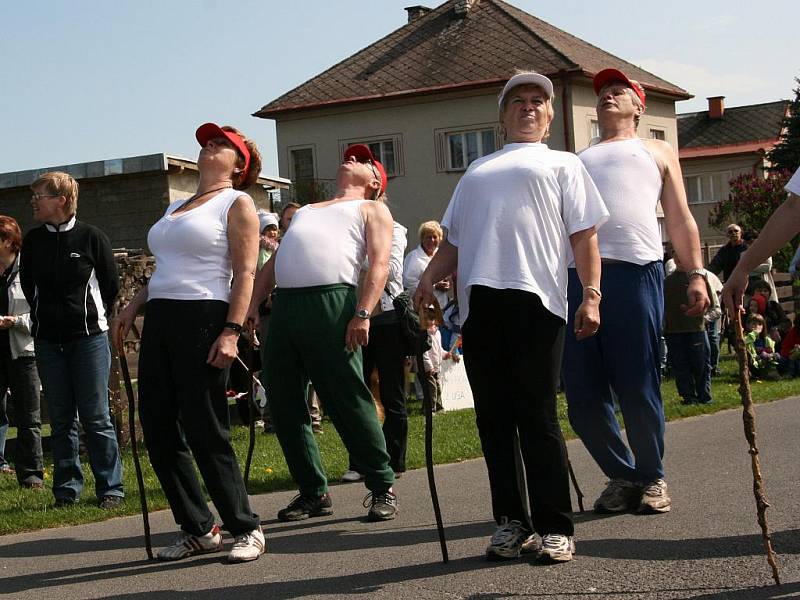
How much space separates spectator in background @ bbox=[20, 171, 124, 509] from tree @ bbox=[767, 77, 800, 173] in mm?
46774

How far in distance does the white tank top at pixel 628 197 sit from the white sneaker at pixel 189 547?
2448 mm

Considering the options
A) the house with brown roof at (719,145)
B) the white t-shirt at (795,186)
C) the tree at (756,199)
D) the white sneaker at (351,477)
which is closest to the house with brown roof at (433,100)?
the tree at (756,199)

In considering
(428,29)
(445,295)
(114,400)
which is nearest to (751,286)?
(445,295)

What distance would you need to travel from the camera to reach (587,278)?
5.63 metres

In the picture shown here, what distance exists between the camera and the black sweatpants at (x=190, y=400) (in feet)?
19.7

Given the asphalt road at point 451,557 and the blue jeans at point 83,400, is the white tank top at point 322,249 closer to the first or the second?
the asphalt road at point 451,557

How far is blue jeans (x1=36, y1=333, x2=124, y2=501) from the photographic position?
8.12 metres

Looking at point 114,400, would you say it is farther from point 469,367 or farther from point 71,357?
point 469,367

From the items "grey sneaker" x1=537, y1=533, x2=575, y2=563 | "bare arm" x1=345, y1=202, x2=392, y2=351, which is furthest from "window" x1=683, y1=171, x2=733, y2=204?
"grey sneaker" x1=537, y1=533, x2=575, y2=563

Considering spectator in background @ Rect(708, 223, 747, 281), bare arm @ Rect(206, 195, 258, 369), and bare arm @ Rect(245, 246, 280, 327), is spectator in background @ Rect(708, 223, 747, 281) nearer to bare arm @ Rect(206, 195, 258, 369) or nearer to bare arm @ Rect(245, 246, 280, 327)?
bare arm @ Rect(245, 246, 280, 327)

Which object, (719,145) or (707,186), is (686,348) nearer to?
(707,186)

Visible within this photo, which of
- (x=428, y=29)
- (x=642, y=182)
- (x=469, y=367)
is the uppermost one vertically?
(x=428, y=29)

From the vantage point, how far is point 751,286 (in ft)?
59.3

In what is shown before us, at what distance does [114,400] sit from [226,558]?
534cm
